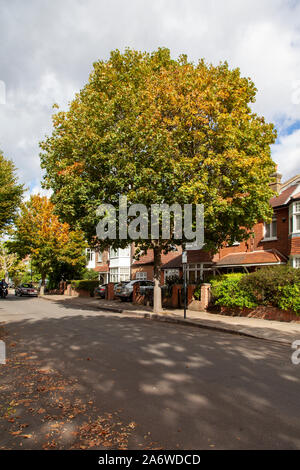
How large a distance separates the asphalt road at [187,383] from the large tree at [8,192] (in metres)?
17.3

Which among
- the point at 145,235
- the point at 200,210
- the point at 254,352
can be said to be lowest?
the point at 254,352

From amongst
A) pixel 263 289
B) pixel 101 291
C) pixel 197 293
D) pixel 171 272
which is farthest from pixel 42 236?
pixel 263 289

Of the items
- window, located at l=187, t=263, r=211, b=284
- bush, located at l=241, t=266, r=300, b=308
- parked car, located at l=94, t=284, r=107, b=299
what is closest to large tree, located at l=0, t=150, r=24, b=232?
parked car, located at l=94, t=284, r=107, b=299

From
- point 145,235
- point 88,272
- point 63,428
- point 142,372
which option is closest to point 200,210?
point 145,235

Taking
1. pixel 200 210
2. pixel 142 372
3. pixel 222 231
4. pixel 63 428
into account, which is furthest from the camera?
pixel 222 231

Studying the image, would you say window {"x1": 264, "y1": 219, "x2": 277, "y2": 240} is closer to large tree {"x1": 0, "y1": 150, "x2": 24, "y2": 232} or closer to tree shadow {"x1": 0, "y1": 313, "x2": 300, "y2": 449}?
tree shadow {"x1": 0, "y1": 313, "x2": 300, "y2": 449}

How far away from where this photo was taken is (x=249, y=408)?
4613 mm

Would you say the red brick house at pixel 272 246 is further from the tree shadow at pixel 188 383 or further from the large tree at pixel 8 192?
the large tree at pixel 8 192

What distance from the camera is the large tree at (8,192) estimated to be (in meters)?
25.0

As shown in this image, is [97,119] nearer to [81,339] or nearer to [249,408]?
[81,339]

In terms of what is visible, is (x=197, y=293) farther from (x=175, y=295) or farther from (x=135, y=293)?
(x=135, y=293)

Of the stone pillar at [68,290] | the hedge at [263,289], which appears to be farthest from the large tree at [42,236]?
the hedge at [263,289]

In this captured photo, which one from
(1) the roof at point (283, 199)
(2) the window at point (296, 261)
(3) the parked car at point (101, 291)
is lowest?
(3) the parked car at point (101, 291)

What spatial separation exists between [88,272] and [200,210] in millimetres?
29611
